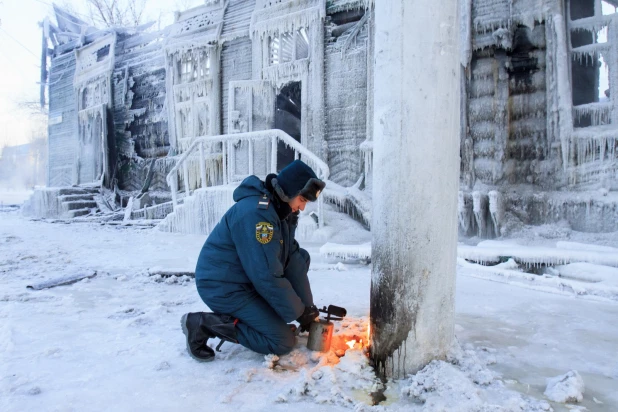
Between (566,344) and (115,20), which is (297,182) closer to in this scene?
(566,344)

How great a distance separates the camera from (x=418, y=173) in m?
2.10

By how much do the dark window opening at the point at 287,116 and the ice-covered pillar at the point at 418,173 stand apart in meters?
9.75

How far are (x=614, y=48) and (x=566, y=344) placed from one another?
6.58 metres

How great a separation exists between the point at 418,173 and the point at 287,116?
10815 millimetres

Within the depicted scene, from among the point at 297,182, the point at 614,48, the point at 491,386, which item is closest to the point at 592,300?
the point at 491,386

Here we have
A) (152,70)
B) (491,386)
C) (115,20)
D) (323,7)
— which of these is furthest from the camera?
(115,20)

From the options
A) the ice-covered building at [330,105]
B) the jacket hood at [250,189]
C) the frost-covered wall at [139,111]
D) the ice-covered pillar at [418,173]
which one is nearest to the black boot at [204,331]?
the jacket hood at [250,189]

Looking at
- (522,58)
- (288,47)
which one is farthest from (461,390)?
(288,47)

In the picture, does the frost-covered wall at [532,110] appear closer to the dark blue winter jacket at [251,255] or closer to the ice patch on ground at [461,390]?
the ice patch on ground at [461,390]

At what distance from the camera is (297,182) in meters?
2.38

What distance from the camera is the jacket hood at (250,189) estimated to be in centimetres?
243

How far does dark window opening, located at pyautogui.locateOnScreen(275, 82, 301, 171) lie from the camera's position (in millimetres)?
12117

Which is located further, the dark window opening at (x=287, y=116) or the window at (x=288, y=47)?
the dark window opening at (x=287, y=116)

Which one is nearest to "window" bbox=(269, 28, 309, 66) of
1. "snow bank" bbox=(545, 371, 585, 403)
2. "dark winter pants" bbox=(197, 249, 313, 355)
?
"dark winter pants" bbox=(197, 249, 313, 355)
